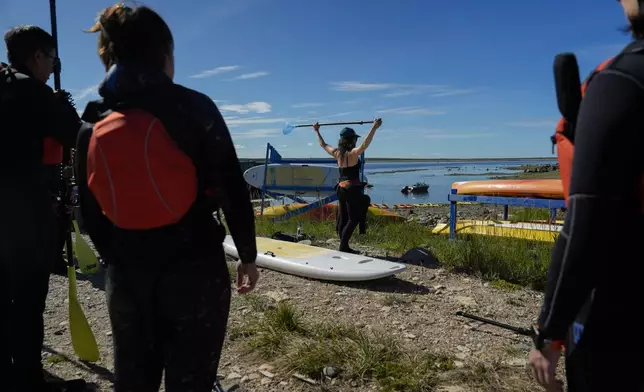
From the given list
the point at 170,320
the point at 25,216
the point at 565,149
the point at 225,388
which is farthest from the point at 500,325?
the point at 25,216

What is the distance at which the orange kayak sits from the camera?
7121mm

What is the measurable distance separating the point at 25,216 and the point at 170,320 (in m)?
1.26

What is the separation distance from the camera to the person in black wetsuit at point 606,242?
1087 mm

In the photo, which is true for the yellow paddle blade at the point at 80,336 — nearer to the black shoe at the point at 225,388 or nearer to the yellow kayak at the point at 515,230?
the black shoe at the point at 225,388

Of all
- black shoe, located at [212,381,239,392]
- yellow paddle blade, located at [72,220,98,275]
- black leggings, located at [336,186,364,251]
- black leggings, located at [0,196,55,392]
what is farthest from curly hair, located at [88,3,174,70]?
black leggings, located at [336,186,364,251]

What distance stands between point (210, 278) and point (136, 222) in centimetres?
31

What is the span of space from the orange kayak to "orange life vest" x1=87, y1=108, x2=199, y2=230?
268 inches

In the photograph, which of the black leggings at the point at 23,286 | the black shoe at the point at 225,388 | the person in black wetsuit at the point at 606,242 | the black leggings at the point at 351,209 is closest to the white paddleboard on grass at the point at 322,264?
the black leggings at the point at 351,209

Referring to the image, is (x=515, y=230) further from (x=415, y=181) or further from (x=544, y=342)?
(x=415, y=181)

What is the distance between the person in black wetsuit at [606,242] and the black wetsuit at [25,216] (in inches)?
86.1

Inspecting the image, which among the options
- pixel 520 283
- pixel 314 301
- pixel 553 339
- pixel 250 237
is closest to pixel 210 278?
pixel 250 237

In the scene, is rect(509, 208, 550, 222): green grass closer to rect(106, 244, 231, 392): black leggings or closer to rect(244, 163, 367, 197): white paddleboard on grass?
rect(244, 163, 367, 197): white paddleboard on grass

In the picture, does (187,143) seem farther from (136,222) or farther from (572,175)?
(572,175)

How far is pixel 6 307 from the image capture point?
2338mm
